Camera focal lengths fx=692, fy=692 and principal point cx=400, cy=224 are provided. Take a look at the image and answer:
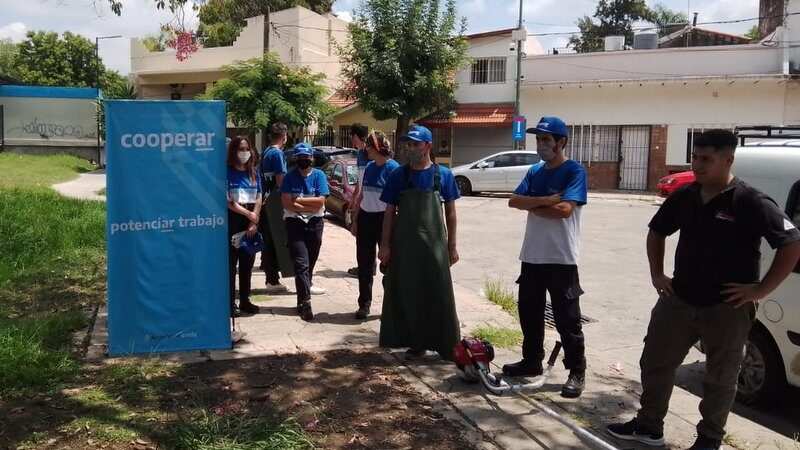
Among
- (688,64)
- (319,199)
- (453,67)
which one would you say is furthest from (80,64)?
(319,199)

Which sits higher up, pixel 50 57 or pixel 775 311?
pixel 50 57

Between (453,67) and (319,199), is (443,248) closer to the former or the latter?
(319,199)

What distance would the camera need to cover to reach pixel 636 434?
12.7 ft

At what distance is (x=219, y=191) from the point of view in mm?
5039

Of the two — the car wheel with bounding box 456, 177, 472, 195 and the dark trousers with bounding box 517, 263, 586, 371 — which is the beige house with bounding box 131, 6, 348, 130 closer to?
the car wheel with bounding box 456, 177, 472, 195

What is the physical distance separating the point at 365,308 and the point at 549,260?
8.01 feet

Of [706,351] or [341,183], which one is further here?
[341,183]

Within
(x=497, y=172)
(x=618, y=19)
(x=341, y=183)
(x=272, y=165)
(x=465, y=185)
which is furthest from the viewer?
(x=618, y=19)

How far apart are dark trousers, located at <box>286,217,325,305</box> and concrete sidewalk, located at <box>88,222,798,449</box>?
1.02ft

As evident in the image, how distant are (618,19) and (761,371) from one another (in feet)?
146

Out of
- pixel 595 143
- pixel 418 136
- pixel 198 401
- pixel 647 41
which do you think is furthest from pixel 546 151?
pixel 647 41

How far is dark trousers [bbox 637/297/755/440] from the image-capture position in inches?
138

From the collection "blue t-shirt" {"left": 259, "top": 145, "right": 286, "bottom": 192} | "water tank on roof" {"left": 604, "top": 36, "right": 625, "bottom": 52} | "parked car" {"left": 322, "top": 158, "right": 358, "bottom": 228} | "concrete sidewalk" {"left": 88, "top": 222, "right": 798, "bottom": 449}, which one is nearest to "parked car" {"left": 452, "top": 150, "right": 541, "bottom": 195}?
"parked car" {"left": 322, "top": 158, "right": 358, "bottom": 228}

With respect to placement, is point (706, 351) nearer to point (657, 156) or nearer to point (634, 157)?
point (657, 156)
